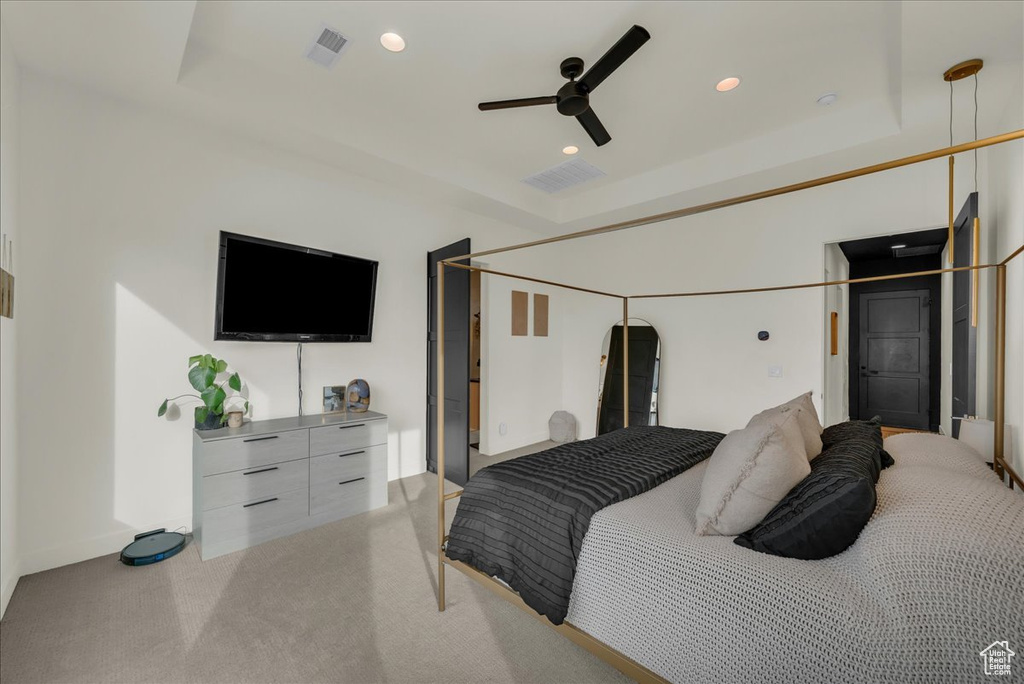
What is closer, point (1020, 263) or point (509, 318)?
point (1020, 263)

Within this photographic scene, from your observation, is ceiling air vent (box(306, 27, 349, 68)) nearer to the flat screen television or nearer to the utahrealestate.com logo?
the flat screen television

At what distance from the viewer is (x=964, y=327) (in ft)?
9.25

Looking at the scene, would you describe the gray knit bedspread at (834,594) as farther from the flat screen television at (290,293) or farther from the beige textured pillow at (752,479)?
the flat screen television at (290,293)

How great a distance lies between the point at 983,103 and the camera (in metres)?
2.55

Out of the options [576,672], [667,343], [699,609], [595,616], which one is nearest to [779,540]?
[699,609]

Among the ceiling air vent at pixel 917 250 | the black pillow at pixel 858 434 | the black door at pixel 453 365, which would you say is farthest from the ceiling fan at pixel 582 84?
the ceiling air vent at pixel 917 250

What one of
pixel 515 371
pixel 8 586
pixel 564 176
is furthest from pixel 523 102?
pixel 8 586

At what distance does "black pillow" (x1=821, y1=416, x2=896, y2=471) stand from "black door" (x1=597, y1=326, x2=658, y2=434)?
232 centimetres

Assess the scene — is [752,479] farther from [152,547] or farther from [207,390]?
[152,547]

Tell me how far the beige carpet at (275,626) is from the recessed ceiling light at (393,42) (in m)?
2.88

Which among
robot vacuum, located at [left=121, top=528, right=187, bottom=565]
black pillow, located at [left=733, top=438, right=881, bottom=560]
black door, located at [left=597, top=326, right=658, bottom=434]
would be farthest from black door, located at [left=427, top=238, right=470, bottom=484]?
black pillow, located at [left=733, top=438, right=881, bottom=560]

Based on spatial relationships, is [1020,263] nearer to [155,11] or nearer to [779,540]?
[779,540]

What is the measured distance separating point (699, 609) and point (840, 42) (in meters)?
2.92

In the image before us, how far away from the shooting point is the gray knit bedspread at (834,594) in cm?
93
